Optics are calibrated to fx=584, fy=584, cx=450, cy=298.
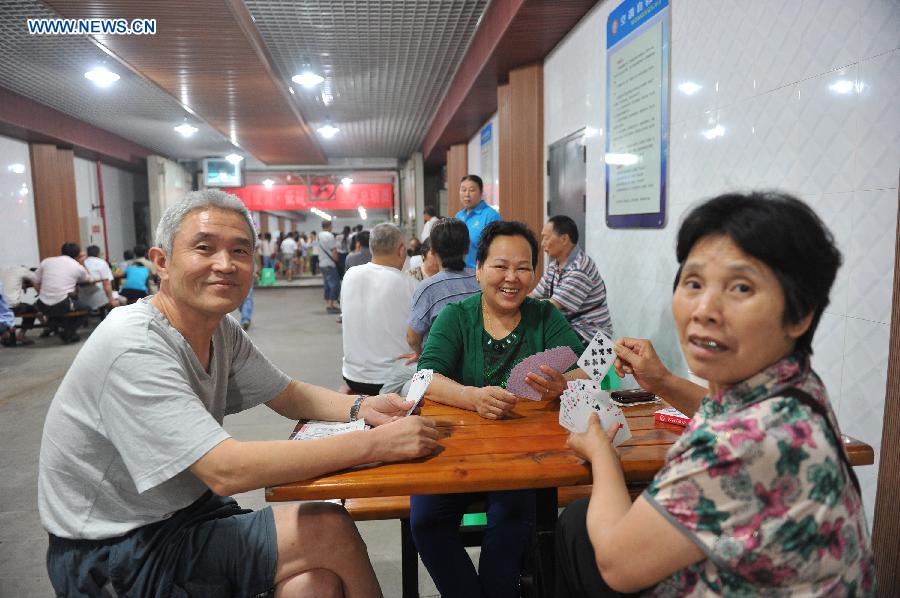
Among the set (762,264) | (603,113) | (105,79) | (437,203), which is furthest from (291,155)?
(762,264)

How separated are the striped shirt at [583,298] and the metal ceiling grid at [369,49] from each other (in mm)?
2790

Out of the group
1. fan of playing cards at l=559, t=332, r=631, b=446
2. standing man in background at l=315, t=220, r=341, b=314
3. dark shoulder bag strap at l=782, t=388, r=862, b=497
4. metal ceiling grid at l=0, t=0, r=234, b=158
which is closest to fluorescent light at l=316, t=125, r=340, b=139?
standing man in background at l=315, t=220, r=341, b=314

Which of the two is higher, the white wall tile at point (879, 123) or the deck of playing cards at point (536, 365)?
the white wall tile at point (879, 123)

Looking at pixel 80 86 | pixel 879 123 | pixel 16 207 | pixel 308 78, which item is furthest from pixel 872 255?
pixel 16 207

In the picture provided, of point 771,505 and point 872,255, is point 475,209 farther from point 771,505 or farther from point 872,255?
point 771,505

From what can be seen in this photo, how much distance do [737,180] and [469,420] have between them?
166 centimetres

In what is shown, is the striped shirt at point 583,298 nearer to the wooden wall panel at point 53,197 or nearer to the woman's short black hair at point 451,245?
the woman's short black hair at point 451,245

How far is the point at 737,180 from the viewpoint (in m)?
2.47

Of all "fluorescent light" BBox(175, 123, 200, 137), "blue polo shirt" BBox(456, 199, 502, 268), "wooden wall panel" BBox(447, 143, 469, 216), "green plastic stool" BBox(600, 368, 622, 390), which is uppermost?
"fluorescent light" BBox(175, 123, 200, 137)

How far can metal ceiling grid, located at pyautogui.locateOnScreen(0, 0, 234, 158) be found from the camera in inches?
222

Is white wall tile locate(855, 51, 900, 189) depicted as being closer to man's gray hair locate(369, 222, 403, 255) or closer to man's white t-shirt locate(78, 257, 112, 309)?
man's gray hair locate(369, 222, 403, 255)

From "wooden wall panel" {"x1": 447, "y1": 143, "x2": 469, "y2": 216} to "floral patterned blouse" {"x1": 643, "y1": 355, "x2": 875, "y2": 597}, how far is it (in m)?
8.86

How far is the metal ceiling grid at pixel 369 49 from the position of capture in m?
5.05

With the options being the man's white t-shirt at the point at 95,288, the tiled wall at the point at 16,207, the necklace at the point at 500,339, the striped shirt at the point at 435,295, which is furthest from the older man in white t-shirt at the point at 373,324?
the tiled wall at the point at 16,207
